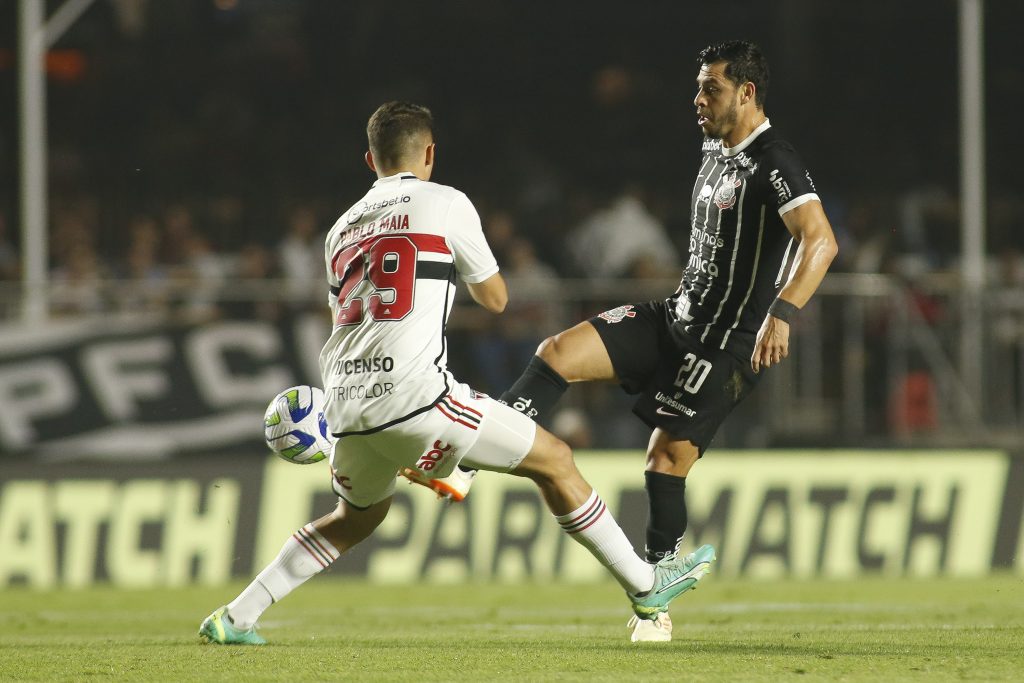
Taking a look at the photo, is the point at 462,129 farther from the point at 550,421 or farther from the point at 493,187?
the point at 550,421

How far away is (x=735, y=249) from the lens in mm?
6820

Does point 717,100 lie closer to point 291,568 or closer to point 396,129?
point 396,129

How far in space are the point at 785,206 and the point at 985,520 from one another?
5.90 m

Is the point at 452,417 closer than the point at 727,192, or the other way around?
the point at 452,417

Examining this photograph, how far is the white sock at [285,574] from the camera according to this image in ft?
20.7

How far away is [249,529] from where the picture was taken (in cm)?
1122

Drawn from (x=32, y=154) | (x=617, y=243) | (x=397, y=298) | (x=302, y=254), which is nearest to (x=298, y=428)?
(x=397, y=298)

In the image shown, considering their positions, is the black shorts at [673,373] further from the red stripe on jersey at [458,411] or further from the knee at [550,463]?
the red stripe on jersey at [458,411]

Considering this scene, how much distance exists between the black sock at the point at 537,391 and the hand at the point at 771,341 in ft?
2.80

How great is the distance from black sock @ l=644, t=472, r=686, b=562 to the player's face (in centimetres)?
156

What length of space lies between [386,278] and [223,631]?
5.47ft

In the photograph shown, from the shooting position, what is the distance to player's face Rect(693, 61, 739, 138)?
674cm

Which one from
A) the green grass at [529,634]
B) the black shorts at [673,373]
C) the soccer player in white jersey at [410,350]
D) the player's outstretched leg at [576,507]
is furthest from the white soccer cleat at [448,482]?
the black shorts at [673,373]

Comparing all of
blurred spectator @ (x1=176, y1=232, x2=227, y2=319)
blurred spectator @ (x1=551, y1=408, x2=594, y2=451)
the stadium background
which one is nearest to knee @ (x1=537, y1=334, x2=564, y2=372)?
the stadium background
